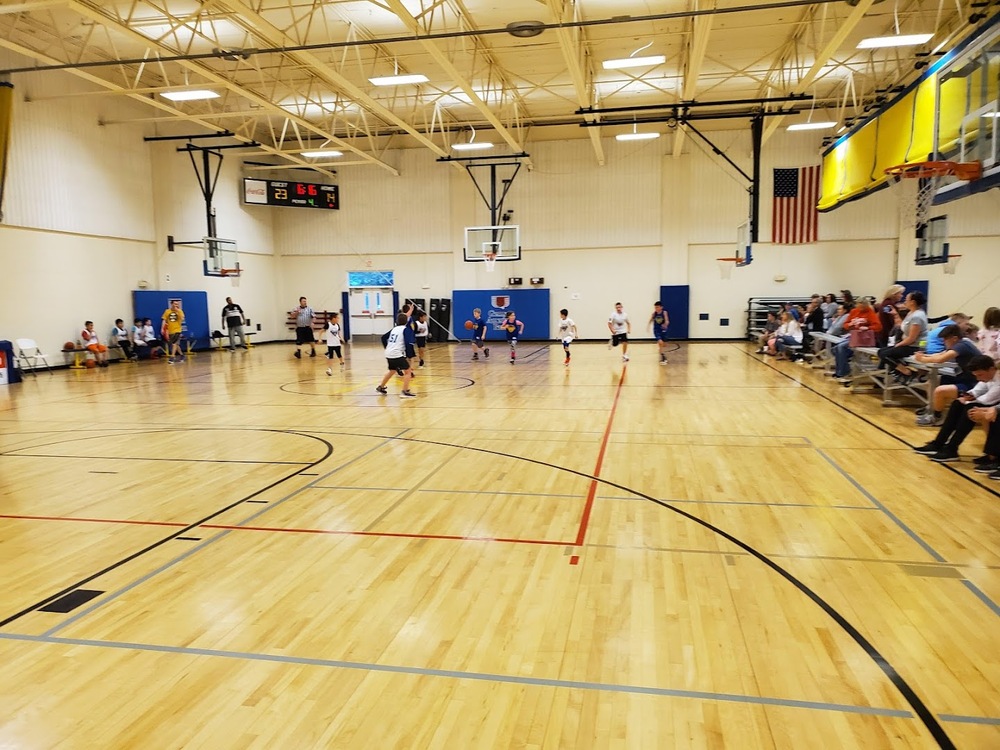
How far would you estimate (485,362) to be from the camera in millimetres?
18078

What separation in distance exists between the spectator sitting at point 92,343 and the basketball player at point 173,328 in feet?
5.66

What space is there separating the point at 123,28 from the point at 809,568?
40.3 ft

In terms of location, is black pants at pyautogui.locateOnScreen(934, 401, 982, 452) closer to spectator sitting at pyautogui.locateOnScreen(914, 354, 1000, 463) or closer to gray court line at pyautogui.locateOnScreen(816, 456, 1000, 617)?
spectator sitting at pyautogui.locateOnScreen(914, 354, 1000, 463)

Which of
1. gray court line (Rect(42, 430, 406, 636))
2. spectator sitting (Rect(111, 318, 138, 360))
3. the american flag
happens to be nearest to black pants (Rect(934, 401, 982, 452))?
gray court line (Rect(42, 430, 406, 636))

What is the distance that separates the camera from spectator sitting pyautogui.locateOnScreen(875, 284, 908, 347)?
1144cm

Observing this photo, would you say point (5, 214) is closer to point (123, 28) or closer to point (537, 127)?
point (123, 28)

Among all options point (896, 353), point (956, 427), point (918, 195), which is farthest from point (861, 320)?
point (956, 427)

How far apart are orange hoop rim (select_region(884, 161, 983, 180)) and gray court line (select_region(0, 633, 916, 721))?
6990 millimetres

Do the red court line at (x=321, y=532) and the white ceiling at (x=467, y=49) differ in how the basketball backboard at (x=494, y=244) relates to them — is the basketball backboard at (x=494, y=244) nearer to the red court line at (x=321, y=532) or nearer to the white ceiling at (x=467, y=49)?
the white ceiling at (x=467, y=49)

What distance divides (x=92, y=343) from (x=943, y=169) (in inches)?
733

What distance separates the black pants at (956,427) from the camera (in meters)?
6.77

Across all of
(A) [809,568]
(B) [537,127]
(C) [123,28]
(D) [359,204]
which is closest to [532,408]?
(A) [809,568]

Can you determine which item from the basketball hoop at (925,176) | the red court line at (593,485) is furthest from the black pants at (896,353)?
the red court line at (593,485)

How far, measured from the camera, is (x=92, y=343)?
17.6 m
